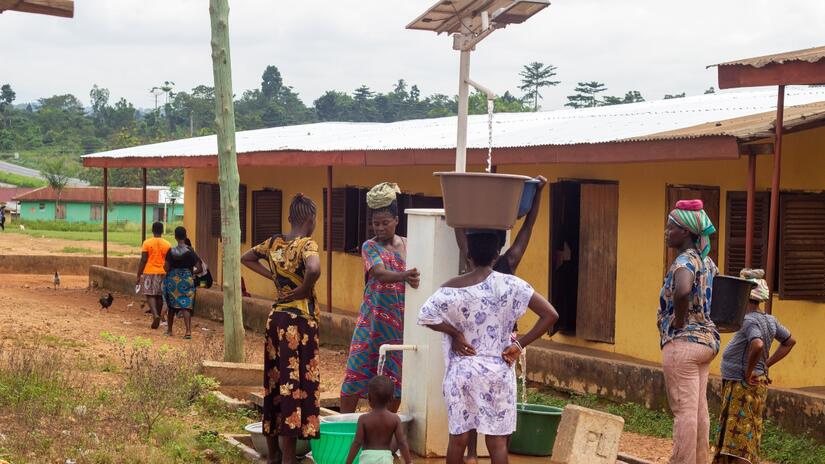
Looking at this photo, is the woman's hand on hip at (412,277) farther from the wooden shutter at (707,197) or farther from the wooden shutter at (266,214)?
the wooden shutter at (266,214)

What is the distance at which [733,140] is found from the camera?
8.98 m

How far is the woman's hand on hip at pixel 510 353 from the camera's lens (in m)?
5.53

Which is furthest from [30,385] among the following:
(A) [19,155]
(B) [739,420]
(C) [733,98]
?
(A) [19,155]

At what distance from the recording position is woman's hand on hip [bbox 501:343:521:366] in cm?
553

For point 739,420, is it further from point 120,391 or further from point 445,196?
point 120,391

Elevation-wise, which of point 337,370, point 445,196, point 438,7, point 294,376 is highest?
point 438,7

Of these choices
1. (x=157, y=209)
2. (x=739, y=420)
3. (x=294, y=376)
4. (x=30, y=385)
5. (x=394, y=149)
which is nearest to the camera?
(x=294, y=376)

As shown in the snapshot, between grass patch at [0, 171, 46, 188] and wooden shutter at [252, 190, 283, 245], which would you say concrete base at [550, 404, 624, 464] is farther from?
grass patch at [0, 171, 46, 188]

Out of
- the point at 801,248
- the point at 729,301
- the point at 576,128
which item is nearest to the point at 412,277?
the point at 729,301

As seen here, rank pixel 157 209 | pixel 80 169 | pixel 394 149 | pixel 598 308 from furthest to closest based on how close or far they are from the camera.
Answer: pixel 80 169 → pixel 157 209 → pixel 394 149 → pixel 598 308

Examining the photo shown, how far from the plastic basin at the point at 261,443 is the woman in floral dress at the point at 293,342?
17 centimetres

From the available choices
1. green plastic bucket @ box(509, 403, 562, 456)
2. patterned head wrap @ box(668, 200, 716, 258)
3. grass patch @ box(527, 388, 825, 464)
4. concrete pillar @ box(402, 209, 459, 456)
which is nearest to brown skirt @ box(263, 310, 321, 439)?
concrete pillar @ box(402, 209, 459, 456)

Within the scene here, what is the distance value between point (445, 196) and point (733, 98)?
8.92 metres

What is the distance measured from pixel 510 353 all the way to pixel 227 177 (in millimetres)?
5972
